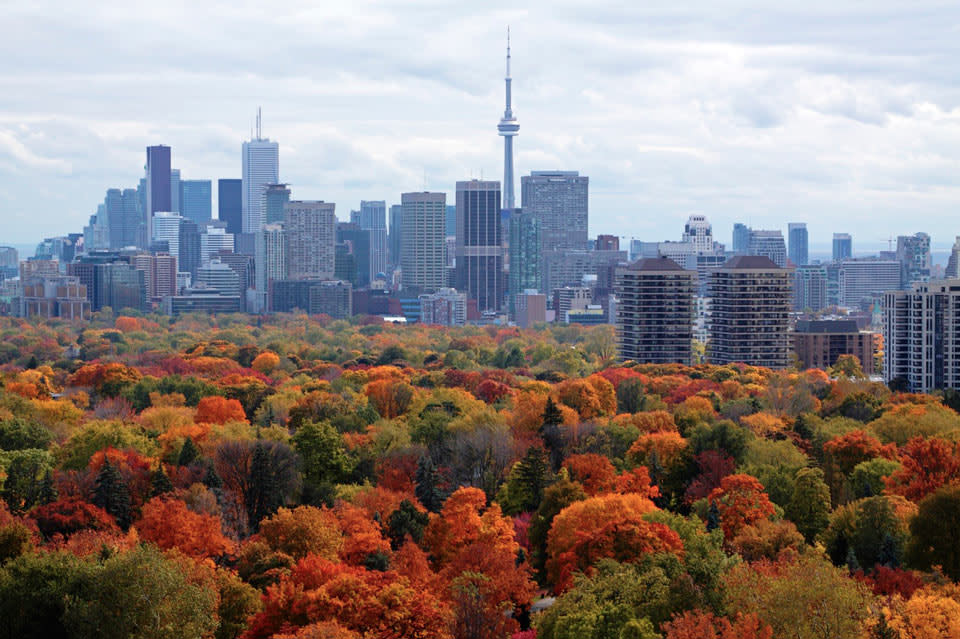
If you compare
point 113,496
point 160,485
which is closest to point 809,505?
point 160,485

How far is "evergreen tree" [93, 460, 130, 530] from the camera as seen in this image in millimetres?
57625

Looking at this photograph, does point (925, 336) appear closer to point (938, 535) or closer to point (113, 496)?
point (938, 535)

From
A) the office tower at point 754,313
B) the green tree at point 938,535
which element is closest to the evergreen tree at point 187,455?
the green tree at point 938,535

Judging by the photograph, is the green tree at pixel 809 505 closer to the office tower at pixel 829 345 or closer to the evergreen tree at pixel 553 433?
the evergreen tree at pixel 553 433

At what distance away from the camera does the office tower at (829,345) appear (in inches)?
5950

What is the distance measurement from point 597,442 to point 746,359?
7501 cm

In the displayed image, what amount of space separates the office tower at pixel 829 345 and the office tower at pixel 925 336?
28876 millimetres

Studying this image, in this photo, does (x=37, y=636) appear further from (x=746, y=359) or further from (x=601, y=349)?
(x=601, y=349)

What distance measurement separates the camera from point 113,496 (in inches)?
2281

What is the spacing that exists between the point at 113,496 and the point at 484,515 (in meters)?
13.6

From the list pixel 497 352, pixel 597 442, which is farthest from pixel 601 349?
pixel 597 442

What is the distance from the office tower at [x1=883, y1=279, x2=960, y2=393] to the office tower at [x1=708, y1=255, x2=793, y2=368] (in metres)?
23.1

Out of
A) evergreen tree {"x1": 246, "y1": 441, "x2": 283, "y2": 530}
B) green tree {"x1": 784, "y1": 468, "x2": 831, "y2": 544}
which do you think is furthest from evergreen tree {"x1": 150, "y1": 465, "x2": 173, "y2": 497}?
green tree {"x1": 784, "y1": 468, "x2": 831, "y2": 544}

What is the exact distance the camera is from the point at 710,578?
143 ft
